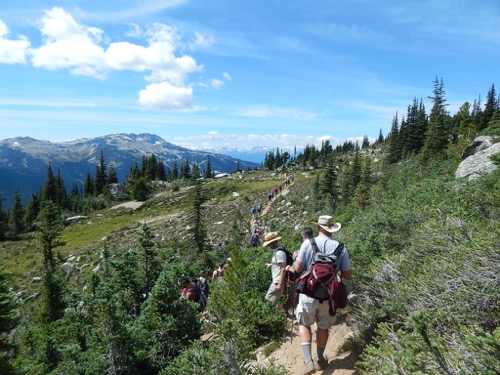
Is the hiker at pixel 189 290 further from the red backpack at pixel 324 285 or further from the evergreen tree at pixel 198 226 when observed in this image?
the evergreen tree at pixel 198 226

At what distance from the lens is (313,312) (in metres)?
4.46

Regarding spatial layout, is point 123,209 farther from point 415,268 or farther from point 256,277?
point 415,268

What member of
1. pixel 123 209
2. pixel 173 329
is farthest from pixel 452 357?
pixel 123 209

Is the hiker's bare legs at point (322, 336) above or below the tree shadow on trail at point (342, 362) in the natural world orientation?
above

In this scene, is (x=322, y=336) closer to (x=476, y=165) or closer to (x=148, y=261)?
(x=148, y=261)

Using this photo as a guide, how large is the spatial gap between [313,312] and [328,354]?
126cm

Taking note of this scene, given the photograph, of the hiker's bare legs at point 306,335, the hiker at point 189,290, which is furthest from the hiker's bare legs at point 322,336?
the hiker at point 189,290

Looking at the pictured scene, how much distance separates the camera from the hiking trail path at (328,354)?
15.1 ft

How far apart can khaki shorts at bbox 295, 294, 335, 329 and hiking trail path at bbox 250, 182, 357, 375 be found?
0.64m

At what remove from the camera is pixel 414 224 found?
746 centimetres

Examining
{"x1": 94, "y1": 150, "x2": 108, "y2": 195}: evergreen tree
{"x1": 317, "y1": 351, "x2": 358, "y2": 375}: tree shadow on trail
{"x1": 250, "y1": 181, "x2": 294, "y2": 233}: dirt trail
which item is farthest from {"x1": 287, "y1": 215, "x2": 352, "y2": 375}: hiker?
{"x1": 94, "y1": 150, "x2": 108, "y2": 195}: evergreen tree

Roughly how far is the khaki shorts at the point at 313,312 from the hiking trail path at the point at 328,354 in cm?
64

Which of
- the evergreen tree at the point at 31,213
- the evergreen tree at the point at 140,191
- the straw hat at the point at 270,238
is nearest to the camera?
the straw hat at the point at 270,238

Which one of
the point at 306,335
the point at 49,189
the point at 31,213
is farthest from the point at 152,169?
the point at 306,335
